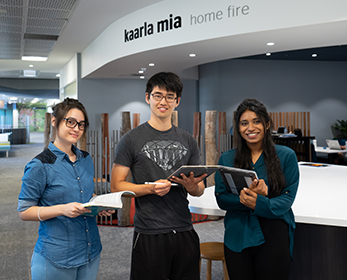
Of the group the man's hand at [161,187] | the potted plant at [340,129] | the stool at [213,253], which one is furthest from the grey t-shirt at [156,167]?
the potted plant at [340,129]

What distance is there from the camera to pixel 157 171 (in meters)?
1.79

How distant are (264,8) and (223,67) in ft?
20.8

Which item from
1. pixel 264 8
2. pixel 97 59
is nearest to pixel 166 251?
pixel 264 8

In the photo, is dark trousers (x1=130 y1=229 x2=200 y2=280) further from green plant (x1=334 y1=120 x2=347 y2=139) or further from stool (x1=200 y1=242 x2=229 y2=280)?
green plant (x1=334 y1=120 x2=347 y2=139)

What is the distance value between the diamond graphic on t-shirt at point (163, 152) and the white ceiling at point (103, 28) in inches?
A: 145

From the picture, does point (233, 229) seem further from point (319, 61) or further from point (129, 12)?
point (319, 61)

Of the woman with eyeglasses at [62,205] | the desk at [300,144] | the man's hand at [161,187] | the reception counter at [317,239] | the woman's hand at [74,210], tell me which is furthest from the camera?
the desk at [300,144]

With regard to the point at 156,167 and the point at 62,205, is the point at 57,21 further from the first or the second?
the point at 62,205

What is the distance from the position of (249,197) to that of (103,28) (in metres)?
6.90

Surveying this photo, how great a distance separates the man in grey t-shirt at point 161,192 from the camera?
1.71 meters

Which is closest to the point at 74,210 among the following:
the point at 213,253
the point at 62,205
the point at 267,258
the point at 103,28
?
the point at 62,205

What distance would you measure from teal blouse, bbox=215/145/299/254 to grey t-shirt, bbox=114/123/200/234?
23 cm

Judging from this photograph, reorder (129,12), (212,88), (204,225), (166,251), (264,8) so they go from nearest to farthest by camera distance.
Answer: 1. (166,251)
2. (264,8)
3. (204,225)
4. (129,12)
5. (212,88)

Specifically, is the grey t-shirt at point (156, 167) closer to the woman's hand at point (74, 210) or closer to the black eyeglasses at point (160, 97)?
the black eyeglasses at point (160, 97)
